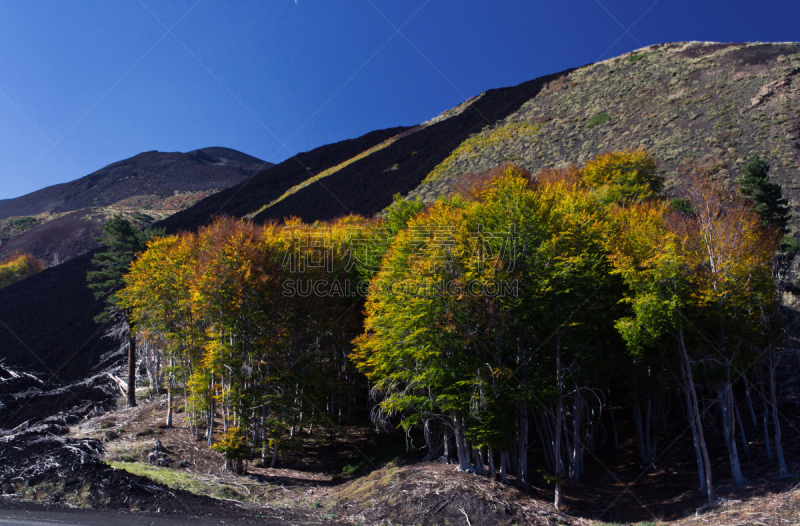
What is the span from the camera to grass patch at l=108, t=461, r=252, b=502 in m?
15.2

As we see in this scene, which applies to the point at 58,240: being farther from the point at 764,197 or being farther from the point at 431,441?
the point at 764,197

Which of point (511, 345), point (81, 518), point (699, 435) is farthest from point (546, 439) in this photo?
point (81, 518)

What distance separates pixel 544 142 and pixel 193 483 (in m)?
57.4

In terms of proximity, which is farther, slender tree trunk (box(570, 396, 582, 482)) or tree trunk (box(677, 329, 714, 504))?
slender tree trunk (box(570, 396, 582, 482))

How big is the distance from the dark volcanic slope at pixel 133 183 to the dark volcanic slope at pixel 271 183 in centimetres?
5014

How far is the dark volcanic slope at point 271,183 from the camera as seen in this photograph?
7856 cm

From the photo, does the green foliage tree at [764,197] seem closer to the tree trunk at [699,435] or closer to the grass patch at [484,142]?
the tree trunk at [699,435]

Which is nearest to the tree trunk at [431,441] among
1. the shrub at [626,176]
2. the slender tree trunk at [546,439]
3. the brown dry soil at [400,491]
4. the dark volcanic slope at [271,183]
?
the brown dry soil at [400,491]

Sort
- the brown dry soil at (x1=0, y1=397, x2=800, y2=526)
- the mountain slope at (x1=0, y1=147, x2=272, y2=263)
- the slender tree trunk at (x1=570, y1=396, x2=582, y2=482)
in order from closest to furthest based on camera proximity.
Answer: the brown dry soil at (x1=0, y1=397, x2=800, y2=526) < the slender tree trunk at (x1=570, y1=396, x2=582, y2=482) < the mountain slope at (x1=0, y1=147, x2=272, y2=263)

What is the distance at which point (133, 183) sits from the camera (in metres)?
145

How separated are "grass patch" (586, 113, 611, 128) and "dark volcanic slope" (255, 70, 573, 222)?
65.1 feet

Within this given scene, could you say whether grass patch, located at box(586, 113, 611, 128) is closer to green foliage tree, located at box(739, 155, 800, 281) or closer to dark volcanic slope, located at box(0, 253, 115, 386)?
green foliage tree, located at box(739, 155, 800, 281)

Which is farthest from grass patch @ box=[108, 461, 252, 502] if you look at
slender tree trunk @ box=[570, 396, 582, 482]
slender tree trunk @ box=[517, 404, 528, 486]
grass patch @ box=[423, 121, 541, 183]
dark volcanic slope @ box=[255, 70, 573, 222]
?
grass patch @ box=[423, 121, 541, 183]

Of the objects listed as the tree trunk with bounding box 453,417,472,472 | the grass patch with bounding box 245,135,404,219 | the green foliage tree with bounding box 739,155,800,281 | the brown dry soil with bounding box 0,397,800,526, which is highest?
the grass patch with bounding box 245,135,404,219
